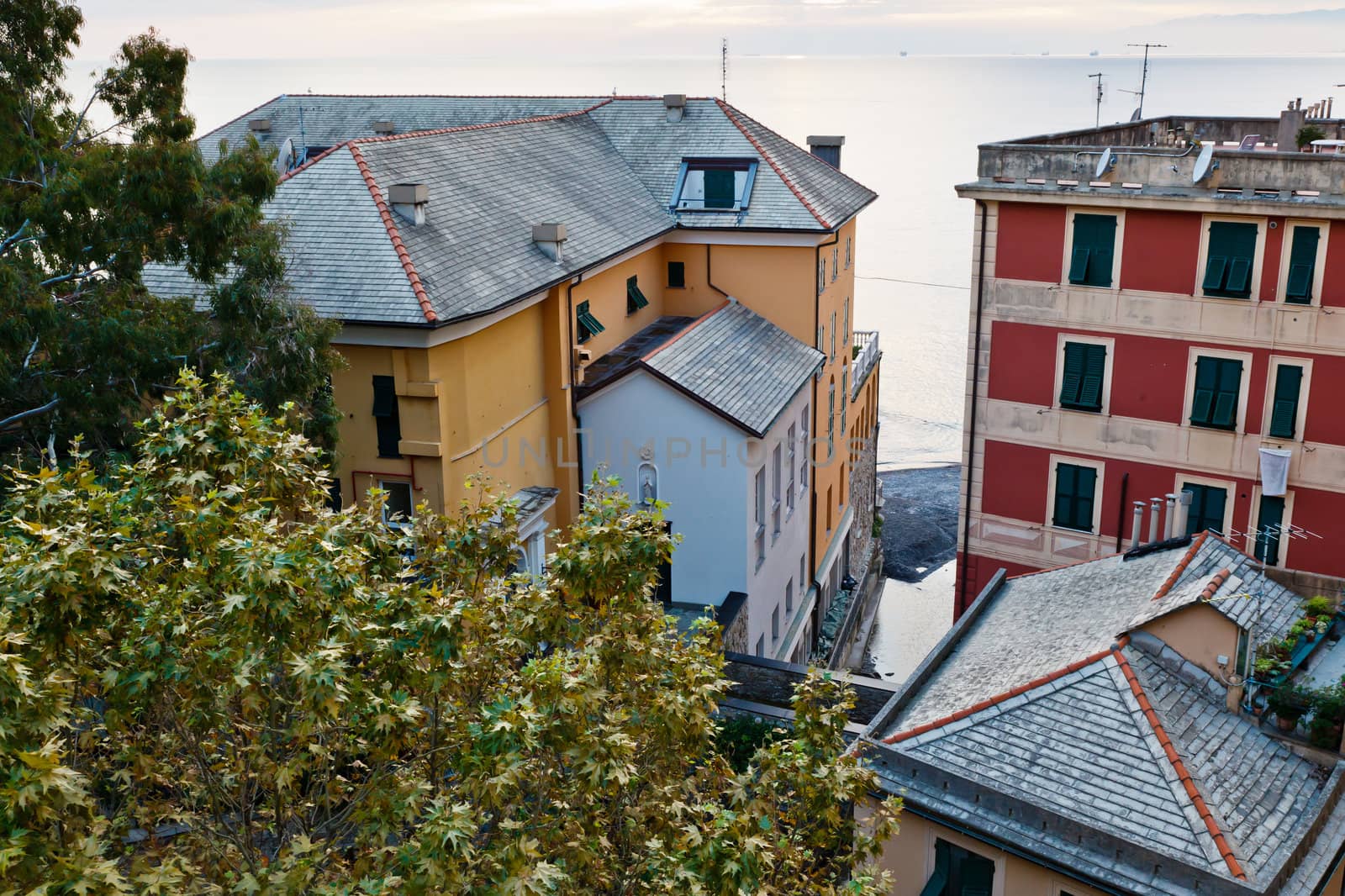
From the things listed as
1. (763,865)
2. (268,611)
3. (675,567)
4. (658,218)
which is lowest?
(675,567)

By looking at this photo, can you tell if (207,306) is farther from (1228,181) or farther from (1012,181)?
(1228,181)

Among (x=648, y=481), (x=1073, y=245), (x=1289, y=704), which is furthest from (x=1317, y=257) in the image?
(x=648, y=481)

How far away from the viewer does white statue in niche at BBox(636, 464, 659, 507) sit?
1112 inches

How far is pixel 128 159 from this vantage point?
60.7 ft

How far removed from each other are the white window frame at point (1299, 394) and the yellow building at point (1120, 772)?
917 cm

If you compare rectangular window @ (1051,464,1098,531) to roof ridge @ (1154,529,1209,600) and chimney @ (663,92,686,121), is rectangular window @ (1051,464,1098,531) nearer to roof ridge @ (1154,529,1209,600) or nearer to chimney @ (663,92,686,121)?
roof ridge @ (1154,529,1209,600)

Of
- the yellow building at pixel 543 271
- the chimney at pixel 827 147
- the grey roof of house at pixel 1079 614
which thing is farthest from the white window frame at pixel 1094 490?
the chimney at pixel 827 147

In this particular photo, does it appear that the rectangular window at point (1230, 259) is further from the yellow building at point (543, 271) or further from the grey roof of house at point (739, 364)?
the yellow building at point (543, 271)

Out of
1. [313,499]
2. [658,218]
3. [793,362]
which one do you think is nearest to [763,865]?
[313,499]

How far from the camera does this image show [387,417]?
23891 millimetres

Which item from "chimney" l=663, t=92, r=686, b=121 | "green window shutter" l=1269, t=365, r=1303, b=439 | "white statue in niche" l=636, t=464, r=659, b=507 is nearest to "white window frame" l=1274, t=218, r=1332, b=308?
"green window shutter" l=1269, t=365, r=1303, b=439

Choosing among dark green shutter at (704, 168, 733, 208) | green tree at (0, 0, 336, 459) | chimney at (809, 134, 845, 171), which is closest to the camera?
green tree at (0, 0, 336, 459)

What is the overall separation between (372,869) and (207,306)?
16719 millimetres

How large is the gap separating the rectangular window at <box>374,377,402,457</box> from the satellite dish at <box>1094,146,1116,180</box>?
627 inches
